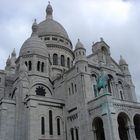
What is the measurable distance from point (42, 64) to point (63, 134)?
1486 centimetres

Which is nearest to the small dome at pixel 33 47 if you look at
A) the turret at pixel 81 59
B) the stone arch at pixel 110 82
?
the turret at pixel 81 59

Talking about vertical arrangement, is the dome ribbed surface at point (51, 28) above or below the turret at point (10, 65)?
above

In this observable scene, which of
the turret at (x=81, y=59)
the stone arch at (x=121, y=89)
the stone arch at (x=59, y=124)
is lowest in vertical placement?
the stone arch at (x=59, y=124)

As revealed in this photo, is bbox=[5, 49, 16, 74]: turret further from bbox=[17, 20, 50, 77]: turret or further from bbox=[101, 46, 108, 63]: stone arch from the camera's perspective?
bbox=[101, 46, 108, 63]: stone arch

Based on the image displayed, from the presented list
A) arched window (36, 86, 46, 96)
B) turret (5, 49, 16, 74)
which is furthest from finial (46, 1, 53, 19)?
arched window (36, 86, 46, 96)

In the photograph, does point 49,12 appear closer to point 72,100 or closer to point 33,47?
point 33,47

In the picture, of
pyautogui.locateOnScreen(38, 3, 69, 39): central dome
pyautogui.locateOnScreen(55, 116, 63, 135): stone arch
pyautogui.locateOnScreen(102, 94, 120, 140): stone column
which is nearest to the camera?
pyautogui.locateOnScreen(102, 94, 120, 140): stone column

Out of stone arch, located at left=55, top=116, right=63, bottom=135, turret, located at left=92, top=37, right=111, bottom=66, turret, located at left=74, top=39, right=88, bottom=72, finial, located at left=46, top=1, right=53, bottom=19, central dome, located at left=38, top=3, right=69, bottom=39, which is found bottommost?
stone arch, located at left=55, top=116, right=63, bottom=135

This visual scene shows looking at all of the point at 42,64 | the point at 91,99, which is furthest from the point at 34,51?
the point at 91,99

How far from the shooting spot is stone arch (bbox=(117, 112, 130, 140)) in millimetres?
34875

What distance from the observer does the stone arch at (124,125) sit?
3488 cm

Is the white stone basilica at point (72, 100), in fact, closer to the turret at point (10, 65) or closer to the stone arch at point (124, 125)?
the stone arch at point (124, 125)

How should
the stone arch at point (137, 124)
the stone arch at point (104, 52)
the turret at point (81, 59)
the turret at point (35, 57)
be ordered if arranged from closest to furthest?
1. the stone arch at point (137, 124)
2. the turret at point (81, 59)
3. the stone arch at point (104, 52)
4. the turret at point (35, 57)

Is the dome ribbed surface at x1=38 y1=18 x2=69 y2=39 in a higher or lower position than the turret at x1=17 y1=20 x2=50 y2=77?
higher
